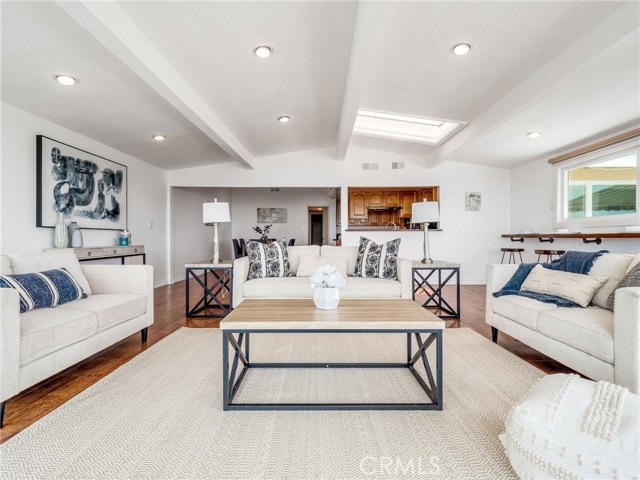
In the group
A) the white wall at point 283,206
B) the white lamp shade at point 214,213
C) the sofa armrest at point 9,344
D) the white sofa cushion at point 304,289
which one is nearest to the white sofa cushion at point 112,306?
the sofa armrest at point 9,344

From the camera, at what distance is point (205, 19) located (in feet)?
7.75

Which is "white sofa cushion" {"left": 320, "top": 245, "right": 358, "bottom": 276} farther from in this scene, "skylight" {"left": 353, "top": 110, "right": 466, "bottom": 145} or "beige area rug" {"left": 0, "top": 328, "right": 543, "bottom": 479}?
"skylight" {"left": 353, "top": 110, "right": 466, "bottom": 145}

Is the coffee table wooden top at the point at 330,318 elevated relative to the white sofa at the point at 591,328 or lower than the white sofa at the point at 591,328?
elevated

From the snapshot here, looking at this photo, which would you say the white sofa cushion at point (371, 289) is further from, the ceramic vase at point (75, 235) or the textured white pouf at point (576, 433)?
the ceramic vase at point (75, 235)

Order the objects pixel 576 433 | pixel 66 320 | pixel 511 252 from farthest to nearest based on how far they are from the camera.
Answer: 1. pixel 511 252
2. pixel 66 320
3. pixel 576 433

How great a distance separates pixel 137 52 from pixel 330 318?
2.39 metres

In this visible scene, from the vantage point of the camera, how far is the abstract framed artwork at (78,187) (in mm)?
3547

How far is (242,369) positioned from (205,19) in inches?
100

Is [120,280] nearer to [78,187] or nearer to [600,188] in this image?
[78,187]

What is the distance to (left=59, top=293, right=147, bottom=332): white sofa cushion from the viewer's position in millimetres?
2288

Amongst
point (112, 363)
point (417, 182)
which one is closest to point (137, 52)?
point (112, 363)

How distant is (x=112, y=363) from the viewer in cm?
245

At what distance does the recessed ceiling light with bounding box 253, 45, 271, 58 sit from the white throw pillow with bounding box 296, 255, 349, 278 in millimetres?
2095

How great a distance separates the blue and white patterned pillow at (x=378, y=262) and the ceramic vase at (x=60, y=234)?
11.1 ft
